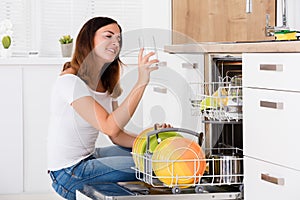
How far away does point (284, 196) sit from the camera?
194cm

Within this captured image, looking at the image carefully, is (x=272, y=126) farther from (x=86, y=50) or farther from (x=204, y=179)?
(x=86, y=50)

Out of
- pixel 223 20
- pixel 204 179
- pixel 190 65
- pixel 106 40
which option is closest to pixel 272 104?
pixel 204 179

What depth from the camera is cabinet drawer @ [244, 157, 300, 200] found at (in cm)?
191

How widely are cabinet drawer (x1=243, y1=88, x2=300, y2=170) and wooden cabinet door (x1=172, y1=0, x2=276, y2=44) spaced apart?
1071 millimetres

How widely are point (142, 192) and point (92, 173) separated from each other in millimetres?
369

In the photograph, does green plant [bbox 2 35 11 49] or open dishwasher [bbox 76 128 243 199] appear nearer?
open dishwasher [bbox 76 128 243 199]

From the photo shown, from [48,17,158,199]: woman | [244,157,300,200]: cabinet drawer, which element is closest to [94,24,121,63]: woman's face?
[48,17,158,199]: woman

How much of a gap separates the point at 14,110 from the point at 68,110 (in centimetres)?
131

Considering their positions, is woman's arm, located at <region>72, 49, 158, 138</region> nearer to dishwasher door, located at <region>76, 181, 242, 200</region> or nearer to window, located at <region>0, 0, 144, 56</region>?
dishwasher door, located at <region>76, 181, 242, 200</region>

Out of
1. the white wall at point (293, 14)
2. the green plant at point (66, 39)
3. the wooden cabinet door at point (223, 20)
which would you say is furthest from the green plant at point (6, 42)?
the white wall at point (293, 14)

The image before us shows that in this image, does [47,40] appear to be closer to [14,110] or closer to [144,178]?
[14,110]

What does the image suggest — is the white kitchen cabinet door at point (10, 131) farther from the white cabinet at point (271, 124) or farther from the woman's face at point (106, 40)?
the white cabinet at point (271, 124)

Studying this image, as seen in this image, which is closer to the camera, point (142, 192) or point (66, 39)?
point (142, 192)

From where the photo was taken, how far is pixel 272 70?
1.98m
